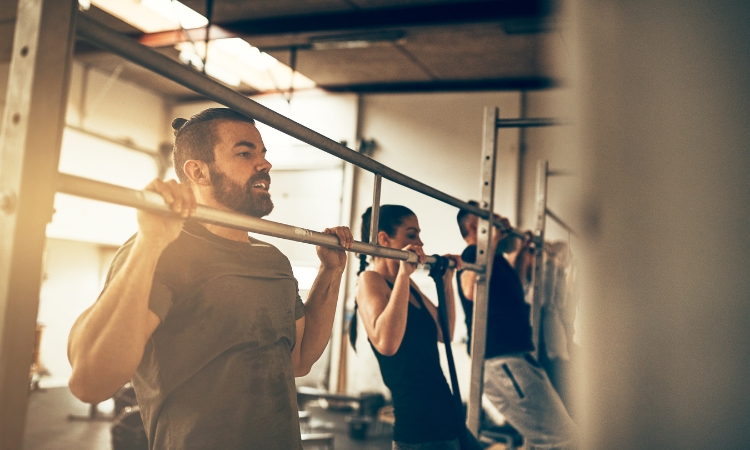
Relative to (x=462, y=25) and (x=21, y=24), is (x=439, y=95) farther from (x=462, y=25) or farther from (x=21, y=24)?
(x=21, y=24)

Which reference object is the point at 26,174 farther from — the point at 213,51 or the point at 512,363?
the point at 213,51

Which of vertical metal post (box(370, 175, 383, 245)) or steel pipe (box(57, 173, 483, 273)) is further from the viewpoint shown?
vertical metal post (box(370, 175, 383, 245))

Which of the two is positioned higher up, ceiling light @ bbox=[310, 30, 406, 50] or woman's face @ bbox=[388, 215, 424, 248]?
ceiling light @ bbox=[310, 30, 406, 50]

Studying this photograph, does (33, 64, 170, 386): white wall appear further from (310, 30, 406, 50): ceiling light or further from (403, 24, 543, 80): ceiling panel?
(403, 24, 543, 80): ceiling panel

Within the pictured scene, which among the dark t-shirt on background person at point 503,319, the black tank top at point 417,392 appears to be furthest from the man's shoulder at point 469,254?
the black tank top at point 417,392

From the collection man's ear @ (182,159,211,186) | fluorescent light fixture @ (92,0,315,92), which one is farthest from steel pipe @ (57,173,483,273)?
fluorescent light fixture @ (92,0,315,92)

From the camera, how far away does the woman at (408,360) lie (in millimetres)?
1839

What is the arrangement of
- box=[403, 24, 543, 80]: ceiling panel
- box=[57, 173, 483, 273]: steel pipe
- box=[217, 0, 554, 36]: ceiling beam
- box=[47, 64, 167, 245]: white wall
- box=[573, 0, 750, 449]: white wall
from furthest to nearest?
box=[47, 64, 167, 245]: white wall → box=[403, 24, 543, 80]: ceiling panel → box=[217, 0, 554, 36]: ceiling beam → box=[57, 173, 483, 273]: steel pipe → box=[573, 0, 750, 449]: white wall

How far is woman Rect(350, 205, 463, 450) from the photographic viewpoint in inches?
72.4

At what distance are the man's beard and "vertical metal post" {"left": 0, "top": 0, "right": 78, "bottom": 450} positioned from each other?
0.60 m

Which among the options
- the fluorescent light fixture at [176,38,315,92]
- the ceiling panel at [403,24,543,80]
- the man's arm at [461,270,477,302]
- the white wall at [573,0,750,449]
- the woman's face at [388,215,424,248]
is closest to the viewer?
the white wall at [573,0,750,449]

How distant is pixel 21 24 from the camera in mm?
656

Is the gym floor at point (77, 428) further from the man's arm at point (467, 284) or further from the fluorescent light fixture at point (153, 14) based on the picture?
the fluorescent light fixture at point (153, 14)

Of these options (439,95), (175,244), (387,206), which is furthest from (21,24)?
(439,95)
